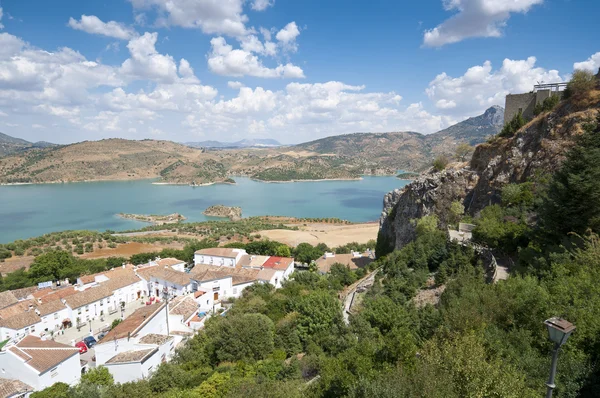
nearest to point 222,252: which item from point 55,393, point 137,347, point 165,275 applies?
point 165,275

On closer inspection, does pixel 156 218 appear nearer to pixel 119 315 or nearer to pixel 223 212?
pixel 223 212

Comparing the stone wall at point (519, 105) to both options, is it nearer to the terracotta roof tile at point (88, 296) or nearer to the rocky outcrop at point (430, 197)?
the rocky outcrop at point (430, 197)

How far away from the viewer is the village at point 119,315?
1366 cm

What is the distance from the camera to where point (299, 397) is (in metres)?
7.55

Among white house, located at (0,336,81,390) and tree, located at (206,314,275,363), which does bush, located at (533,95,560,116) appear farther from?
white house, located at (0,336,81,390)

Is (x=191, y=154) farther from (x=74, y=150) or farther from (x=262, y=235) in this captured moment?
(x=262, y=235)

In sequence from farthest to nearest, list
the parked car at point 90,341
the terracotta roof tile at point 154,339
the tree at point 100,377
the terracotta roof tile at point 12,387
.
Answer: the parked car at point 90,341 < the terracotta roof tile at point 154,339 < the tree at point 100,377 < the terracotta roof tile at point 12,387

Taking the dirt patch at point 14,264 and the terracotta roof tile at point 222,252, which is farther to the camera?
the dirt patch at point 14,264

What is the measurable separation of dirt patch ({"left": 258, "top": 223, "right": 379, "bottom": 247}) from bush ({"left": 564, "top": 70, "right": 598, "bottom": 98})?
31.8m

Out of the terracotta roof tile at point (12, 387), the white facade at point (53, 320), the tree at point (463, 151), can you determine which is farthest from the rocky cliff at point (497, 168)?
the white facade at point (53, 320)

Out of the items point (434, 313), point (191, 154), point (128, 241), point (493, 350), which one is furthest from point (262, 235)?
point (191, 154)

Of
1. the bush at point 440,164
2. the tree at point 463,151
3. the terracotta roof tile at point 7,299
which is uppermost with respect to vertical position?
the tree at point 463,151

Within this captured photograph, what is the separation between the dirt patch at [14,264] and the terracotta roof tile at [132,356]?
25520 millimetres

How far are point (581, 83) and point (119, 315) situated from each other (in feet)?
101
